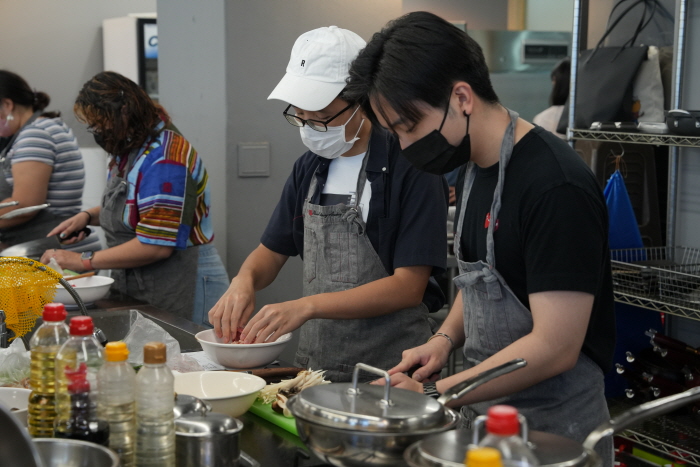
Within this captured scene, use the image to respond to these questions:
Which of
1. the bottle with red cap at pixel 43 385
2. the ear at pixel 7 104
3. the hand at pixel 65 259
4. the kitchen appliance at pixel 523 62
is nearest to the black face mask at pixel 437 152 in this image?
the bottle with red cap at pixel 43 385

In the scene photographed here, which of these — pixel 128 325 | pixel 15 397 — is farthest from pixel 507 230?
pixel 128 325

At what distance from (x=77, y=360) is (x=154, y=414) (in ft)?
0.53

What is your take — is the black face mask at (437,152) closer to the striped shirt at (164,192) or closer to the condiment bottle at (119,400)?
the condiment bottle at (119,400)

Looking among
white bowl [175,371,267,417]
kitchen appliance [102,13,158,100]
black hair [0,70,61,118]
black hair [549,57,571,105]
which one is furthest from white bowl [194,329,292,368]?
kitchen appliance [102,13,158,100]

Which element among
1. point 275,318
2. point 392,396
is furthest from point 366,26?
point 392,396

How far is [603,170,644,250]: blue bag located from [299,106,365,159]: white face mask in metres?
1.34

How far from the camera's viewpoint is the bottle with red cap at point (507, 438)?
80 centimetres

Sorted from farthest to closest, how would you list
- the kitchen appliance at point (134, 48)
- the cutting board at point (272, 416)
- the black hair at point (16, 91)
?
the kitchen appliance at point (134, 48)
the black hair at point (16, 91)
the cutting board at point (272, 416)

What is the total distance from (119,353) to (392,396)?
0.41 m

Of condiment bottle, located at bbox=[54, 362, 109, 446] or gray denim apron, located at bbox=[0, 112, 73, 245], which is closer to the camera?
condiment bottle, located at bbox=[54, 362, 109, 446]

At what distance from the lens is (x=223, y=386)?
161 centimetres

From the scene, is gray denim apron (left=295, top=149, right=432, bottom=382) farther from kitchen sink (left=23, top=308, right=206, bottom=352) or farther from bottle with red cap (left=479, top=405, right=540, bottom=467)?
bottle with red cap (left=479, top=405, right=540, bottom=467)

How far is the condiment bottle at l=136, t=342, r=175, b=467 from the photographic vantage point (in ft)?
3.70

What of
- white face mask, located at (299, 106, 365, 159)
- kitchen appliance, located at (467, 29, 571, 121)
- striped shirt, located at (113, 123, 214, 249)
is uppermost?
kitchen appliance, located at (467, 29, 571, 121)
